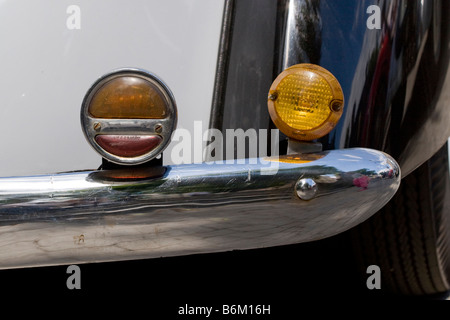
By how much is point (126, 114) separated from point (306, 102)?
384 millimetres

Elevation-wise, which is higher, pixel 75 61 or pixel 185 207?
pixel 75 61

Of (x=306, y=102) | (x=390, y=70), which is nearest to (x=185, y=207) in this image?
(x=306, y=102)

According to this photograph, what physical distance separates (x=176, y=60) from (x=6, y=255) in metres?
0.67

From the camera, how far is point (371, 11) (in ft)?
4.71

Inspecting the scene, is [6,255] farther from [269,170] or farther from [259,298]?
[259,298]

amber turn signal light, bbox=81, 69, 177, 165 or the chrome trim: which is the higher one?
the chrome trim

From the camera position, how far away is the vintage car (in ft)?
3.66

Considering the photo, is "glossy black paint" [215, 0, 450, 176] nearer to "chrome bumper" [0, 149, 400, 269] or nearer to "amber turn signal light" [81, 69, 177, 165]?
"chrome bumper" [0, 149, 400, 269]

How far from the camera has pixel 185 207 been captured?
1146mm

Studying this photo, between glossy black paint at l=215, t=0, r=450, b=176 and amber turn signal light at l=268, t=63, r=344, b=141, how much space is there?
0.59 ft

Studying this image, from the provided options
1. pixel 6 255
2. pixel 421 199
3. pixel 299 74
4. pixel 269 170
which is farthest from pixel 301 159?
pixel 421 199

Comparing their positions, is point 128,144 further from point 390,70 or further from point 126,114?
point 390,70

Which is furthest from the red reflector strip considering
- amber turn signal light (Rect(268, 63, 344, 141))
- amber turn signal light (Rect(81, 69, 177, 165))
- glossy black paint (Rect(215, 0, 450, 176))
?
glossy black paint (Rect(215, 0, 450, 176))
